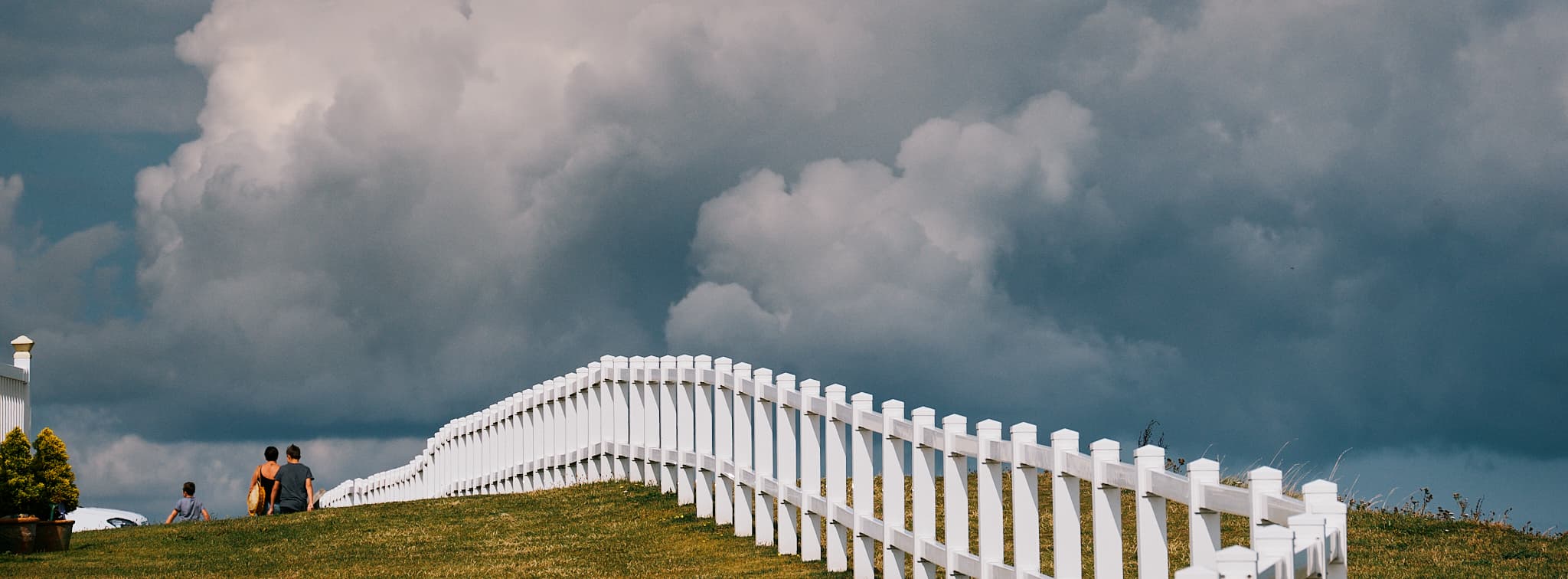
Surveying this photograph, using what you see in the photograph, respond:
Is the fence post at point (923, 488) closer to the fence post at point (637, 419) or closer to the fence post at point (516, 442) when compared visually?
the fence post at point (637, 419)

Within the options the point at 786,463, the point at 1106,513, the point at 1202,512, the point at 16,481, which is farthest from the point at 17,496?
the point at 1202,512

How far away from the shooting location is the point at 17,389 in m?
25.4

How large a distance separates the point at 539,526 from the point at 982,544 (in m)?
7.64

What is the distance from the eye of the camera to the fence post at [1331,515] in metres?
5.79

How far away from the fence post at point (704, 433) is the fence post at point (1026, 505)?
23.4 ft

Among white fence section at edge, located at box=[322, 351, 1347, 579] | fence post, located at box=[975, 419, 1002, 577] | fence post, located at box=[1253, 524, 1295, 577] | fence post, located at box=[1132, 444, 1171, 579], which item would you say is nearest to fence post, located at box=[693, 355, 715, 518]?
white fence section at edge, located at box=[322, 351, 1347, 579]

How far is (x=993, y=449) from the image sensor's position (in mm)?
9773

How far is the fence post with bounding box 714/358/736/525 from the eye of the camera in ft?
51.2

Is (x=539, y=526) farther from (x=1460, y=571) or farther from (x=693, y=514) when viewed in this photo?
(x=1460, y=571)

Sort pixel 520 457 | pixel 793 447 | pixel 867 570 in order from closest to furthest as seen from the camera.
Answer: pixel 867 570
pixel 793 447
pixel 520 457

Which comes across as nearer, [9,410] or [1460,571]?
[1460,571]

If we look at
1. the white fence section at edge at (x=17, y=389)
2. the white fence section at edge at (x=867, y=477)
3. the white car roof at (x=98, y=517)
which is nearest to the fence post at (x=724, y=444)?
the white fence section at edge at (x=867, y=477)

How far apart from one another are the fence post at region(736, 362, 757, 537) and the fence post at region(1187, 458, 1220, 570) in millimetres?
8124

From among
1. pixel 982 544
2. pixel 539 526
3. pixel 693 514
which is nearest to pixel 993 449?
pixel 982 544
